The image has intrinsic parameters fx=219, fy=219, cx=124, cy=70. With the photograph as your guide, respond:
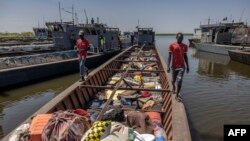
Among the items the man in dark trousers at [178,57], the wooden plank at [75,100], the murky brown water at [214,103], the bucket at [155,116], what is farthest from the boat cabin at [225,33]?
the wooden plank at [75,100]

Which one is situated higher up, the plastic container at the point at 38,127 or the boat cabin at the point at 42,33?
the boat cabin at the point at 42,33

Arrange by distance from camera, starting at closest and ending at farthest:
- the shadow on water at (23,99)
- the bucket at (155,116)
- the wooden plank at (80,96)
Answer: the bucket at (155,116)
the wooden plank at (80,96)
the shadow on water at (23,99)

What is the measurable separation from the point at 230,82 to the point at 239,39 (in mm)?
27138

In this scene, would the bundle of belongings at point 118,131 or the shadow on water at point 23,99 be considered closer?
the bundle of belongings at point 118,131

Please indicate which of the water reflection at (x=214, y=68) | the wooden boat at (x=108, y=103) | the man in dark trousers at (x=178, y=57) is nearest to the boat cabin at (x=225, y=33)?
the water reflection at (x=214, y=68)

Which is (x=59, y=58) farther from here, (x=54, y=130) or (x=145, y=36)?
(x=145, y=36)

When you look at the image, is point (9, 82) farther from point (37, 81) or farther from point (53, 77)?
point (53, 77)

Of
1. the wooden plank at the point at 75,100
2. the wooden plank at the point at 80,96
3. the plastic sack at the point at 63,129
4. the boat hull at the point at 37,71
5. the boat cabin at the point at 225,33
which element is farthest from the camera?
the boat cabin at the point at 225,33

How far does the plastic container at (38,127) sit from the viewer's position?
4.45 meters

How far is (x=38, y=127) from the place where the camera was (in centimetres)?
465

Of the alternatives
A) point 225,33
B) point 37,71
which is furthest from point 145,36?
point 37,71

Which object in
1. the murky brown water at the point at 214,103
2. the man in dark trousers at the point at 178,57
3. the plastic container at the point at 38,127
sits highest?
the man in dark trousers at the point at 178,57

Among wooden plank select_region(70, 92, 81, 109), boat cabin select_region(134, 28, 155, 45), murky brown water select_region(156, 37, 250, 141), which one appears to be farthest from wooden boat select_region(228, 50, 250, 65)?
wooden plank select_region(70, 92, 81, 109)

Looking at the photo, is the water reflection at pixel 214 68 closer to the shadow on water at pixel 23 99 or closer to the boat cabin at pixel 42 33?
the shadow on water at pixel 23 99
